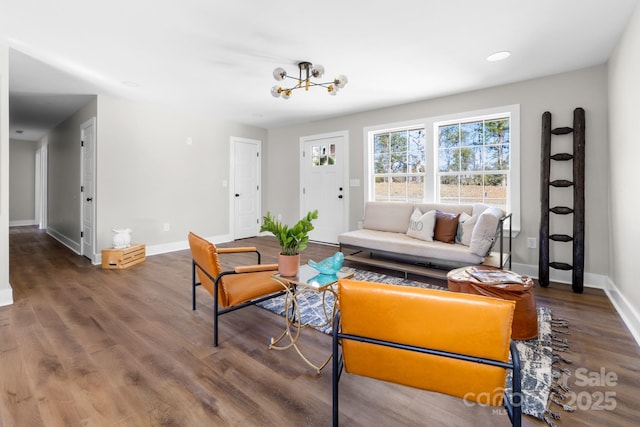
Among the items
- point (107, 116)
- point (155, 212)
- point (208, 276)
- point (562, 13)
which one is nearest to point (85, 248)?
point (155, 212)

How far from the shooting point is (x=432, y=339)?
104 cm

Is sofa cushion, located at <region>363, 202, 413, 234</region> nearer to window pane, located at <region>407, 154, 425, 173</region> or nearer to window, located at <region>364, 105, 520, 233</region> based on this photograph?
window, located at <region>364, 105, 520, 233</region>

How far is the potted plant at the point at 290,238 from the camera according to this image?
2.03m

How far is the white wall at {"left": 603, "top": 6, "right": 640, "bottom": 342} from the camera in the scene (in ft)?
7.50

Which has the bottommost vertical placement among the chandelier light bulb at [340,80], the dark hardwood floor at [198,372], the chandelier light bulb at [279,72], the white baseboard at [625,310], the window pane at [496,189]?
the dark hardwood floor at [198,372]

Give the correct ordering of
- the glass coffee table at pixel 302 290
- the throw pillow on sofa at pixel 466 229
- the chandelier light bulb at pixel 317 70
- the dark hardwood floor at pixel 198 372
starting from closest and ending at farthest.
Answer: the dark hardwood floor at pixel 198 372
the glass coffee table at pixel 302 290
the chandelier light bulb at pixel 317 70
the throw pillow on sofa at pixel 466 229

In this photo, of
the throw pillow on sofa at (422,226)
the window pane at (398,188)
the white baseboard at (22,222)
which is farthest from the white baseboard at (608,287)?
the white baseboard at (22,222)

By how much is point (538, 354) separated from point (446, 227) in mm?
1879

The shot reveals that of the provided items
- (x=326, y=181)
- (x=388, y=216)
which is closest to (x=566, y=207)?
(x=388, y=216)

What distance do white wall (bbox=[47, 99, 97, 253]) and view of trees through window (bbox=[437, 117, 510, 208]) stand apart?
16.5 ft

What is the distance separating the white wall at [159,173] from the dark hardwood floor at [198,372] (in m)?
1.82

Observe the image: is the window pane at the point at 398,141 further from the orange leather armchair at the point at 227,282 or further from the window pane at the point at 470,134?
the orange leather armchair at the point at 227,282

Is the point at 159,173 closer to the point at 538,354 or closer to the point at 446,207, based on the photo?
the point at 446,207

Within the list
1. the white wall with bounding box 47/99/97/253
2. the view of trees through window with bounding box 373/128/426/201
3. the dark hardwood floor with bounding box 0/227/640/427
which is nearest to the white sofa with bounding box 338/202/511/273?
the view of trees through window with bounding box 373/128/426/201
